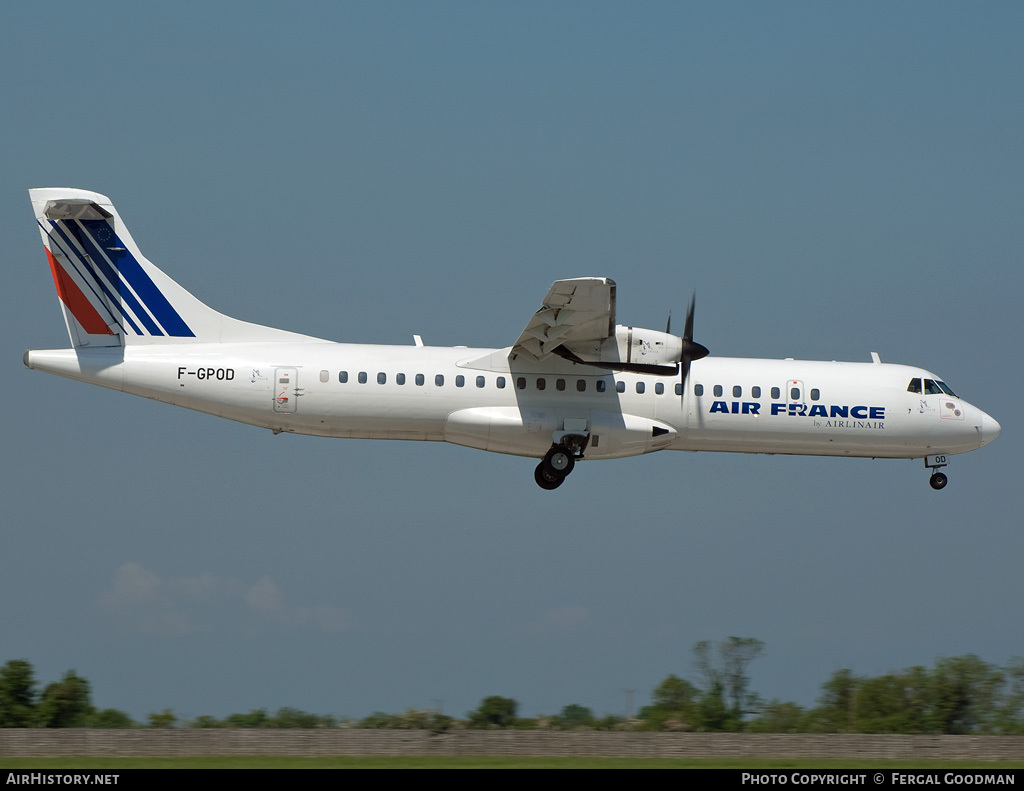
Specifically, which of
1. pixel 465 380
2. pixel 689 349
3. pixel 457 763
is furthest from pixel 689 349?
pixel 457 763

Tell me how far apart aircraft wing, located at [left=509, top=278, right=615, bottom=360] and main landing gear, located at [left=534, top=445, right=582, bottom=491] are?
6.88 ft

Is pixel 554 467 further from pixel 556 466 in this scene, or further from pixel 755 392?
pixel 755 392

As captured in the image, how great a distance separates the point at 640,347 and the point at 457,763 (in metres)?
10.3

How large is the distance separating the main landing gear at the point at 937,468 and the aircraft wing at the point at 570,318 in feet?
29.5

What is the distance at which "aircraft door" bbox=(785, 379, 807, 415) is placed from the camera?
27.1m

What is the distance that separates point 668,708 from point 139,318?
1478 centimetres

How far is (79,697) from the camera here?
88.0ft

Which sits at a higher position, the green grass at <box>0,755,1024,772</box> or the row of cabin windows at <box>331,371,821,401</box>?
the row of cabin windows at <box>331,371,821,401</box>

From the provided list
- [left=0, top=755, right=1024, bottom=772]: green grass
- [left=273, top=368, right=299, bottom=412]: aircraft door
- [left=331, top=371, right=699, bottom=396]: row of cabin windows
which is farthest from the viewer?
[left=331, top=371, right=699, bottom=396]: row of cabin windows

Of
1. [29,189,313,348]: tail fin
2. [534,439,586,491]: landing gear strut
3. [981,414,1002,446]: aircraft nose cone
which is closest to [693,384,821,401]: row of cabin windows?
[534,439,586,491]: landing gear strut

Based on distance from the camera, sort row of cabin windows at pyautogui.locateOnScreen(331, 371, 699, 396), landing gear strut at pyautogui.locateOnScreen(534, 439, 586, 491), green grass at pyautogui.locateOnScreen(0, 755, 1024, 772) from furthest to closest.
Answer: landing gear strut at pyautogui.locateOnScreen(534, 439, 586, 491) → row of cabin windows at pyautogui.locateOnScreen(331, 371, 699, 396) → green grass at pyautogui.locateOnScreen(0, 755, 1024, 772)

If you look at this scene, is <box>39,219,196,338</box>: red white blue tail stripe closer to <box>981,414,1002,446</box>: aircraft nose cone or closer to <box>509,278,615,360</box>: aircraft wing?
<box>509,278,615,360</box>: aircraft wing
